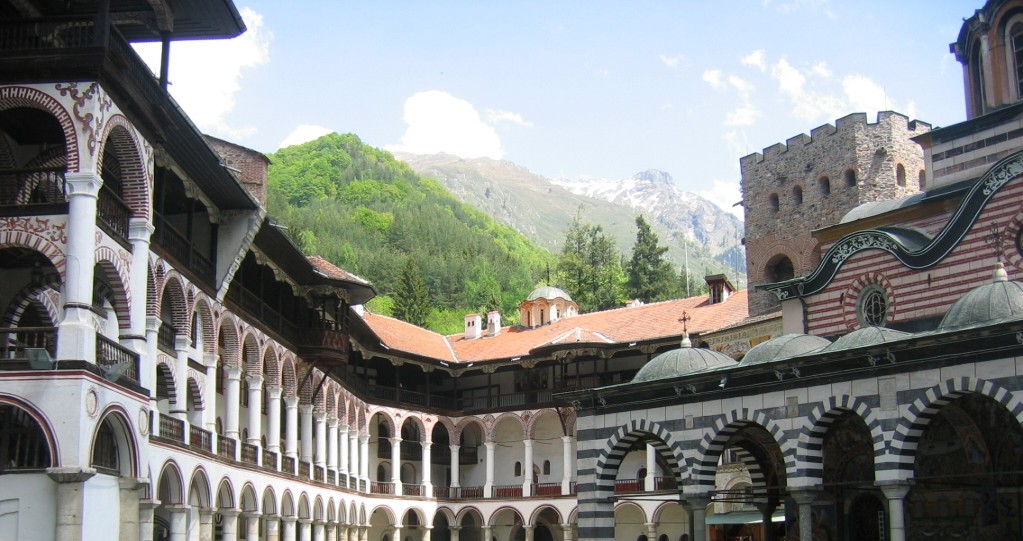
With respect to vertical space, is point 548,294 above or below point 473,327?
above

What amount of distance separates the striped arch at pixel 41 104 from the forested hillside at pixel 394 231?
50.9 m

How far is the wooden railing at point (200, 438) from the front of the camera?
2805 cm

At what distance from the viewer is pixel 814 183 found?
4322cm

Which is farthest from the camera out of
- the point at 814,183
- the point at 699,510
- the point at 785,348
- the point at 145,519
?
the point at 814,183

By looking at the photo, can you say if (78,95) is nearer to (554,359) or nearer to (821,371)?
(821,371)

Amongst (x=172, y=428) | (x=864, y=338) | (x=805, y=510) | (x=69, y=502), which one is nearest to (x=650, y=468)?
(x=172, y=428)

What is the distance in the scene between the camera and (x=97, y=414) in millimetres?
19641

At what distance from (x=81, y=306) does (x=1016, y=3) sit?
22752 millimetres

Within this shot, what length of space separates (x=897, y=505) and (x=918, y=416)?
5.07 ft

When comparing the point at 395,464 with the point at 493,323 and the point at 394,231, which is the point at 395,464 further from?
the point at 394,231

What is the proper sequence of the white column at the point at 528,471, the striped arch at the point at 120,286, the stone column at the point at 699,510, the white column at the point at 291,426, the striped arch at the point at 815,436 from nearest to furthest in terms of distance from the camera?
1. the striped arch at the point at 120,286
2. the striped arch at the point at 815,436
3. the stone column at the point at 699,510
4. the white column at the point at 291,426
5. the white column at the point at 528,471

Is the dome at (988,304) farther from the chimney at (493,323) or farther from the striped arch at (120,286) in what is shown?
the chimney at (493,323)

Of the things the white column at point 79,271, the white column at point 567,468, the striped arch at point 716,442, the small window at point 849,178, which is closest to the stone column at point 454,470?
the white column at point 567,468

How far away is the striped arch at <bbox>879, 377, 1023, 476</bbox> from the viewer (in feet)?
64.5
